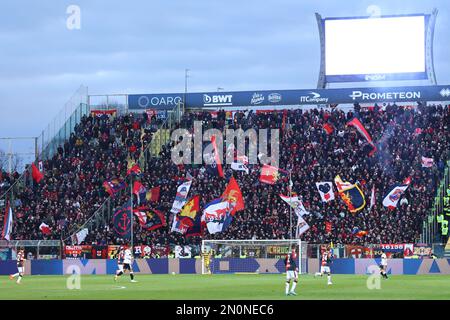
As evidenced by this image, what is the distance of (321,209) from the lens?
80312 mm

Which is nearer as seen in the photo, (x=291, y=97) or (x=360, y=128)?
(x=360, y=128)

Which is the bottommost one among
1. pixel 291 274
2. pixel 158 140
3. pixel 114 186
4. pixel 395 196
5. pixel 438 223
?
pixel 291 274

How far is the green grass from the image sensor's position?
4422cm

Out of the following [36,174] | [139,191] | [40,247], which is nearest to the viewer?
[40,247]

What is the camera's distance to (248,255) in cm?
7625

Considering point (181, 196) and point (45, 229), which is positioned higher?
point (181, 196)

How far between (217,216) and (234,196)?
2.11 metres

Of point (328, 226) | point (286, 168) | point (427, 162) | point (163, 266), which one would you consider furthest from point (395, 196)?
point (163, 266)

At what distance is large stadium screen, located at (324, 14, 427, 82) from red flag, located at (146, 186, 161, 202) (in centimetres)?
1966

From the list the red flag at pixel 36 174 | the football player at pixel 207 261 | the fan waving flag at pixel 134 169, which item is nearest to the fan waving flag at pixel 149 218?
the fan waving flag at pixel 134 169

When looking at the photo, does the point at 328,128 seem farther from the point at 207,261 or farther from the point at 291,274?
the point at 291,274

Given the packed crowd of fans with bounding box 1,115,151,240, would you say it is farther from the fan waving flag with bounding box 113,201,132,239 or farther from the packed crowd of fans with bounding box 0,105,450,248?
the fan waving flag with bounding box 113,201,132,239

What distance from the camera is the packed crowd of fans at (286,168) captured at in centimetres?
7925

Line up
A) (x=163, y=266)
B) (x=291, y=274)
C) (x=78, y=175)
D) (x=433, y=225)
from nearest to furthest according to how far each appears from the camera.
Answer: (x=291, y=274)
(x=163, y=266)
(x=433, y=225)
(x=78, y=175)
